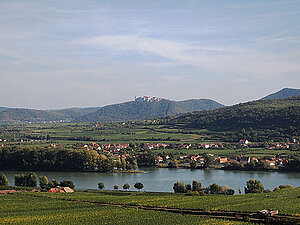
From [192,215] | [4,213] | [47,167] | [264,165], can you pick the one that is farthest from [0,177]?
[264,165]

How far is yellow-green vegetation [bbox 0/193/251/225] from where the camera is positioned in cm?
2264

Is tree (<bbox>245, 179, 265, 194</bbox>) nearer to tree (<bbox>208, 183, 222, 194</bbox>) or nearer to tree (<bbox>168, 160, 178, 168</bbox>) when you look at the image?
tree (<bbox>208, 183, 222, 194</bbox>)

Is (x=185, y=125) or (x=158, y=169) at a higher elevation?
(x=185, y=125)

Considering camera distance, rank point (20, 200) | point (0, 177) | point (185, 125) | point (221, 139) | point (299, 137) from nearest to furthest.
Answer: point (20, 200) < point (0, 177) < point (299, 137) < point (221, 139) < point (185, 125)

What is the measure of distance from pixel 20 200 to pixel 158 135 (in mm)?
78482

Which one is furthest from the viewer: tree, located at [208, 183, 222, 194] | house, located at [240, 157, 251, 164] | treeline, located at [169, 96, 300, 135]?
treeline, located at [169, 96, 300, 135]

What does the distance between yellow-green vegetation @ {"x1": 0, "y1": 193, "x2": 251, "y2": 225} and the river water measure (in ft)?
57.2

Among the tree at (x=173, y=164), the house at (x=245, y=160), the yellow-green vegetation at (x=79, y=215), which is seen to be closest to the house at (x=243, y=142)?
the house at (x=245, y=160)

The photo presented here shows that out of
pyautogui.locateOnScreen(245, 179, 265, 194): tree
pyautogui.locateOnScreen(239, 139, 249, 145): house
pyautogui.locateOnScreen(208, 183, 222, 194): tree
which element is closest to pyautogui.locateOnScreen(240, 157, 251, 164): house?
pyautogui.locateOnScreen(239, 139, 249, 145): house

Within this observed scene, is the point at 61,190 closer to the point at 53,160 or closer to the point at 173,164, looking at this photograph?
the point at 53,160

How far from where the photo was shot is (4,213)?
2594 centimetres

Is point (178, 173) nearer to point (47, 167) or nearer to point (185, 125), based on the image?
point (47, 167)

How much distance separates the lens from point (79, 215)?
25172 millimetres

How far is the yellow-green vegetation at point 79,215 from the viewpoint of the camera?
2264cm
